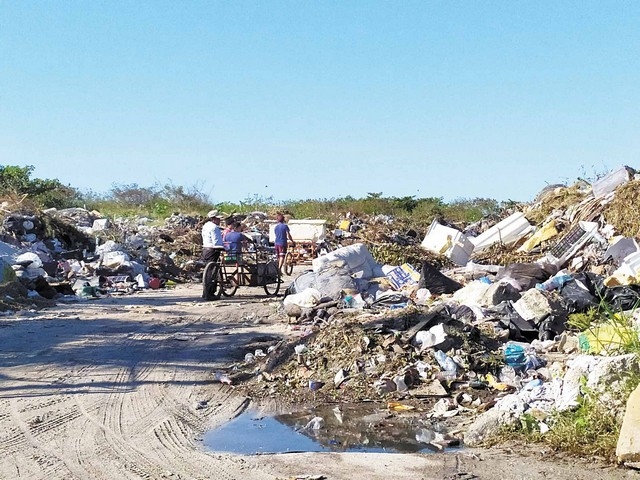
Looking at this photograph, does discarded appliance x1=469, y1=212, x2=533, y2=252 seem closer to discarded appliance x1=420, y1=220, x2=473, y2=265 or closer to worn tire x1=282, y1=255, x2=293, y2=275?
discarded appliance x1=420, y1=220, x2=473, y2=265

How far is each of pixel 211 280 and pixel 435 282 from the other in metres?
4.26

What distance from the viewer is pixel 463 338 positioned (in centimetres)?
749

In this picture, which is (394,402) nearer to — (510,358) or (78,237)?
(510,358)

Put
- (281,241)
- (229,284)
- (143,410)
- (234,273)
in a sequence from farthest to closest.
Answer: (281,241) → (229,284) → (234,273) → (143,410)

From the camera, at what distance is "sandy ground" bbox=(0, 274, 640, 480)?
4.72 m

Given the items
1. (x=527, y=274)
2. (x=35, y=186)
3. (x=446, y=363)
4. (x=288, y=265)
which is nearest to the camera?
(x=446, y=363)

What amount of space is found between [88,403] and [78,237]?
46.3ft

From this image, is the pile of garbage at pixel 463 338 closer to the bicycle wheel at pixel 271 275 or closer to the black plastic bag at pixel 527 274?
the black plastic bag at pixel 527 274

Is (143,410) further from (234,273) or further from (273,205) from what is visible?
(273,205)

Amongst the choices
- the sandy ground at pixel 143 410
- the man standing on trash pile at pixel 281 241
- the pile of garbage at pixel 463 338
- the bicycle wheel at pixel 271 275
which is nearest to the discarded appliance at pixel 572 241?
the pile of garbage at pixel 463 338


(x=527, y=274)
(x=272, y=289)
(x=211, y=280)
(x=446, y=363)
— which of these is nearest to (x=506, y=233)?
(x=272, y=289)

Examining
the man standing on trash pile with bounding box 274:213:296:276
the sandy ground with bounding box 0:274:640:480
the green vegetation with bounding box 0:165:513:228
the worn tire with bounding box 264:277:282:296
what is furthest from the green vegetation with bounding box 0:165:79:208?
the sandy ground with bounding box 0:274:640:480

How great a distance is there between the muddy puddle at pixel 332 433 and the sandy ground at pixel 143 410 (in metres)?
0.22

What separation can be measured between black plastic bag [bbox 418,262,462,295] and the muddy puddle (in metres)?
4.79
